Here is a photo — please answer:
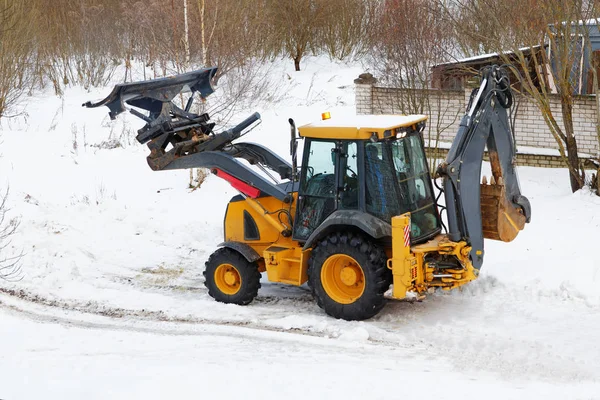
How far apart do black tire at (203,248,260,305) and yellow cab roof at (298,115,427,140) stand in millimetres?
1763

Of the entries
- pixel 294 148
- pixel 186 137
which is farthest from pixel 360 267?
pixel 186 137

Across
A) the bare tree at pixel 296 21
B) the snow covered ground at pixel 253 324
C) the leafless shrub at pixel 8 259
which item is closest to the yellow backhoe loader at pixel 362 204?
the snow covered ground at pixel 253 324

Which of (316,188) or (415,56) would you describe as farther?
(415,56)

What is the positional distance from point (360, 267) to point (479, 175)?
166 cm

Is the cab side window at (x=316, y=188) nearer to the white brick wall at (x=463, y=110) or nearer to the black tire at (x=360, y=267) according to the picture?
the black tire at (x=360, y=267)

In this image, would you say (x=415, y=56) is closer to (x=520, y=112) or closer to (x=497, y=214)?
(x=520, y=112)

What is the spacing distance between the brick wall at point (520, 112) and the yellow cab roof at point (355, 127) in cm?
698

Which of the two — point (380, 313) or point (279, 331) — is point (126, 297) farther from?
point (380, 313)

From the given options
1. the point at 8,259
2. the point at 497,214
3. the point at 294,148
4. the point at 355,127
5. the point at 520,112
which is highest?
the point at 520,112

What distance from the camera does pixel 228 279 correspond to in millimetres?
9367

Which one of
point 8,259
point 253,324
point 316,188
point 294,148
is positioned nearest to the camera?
point 294,148

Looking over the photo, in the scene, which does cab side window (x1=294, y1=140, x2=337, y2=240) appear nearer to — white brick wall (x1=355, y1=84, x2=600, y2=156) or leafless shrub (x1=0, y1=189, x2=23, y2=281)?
leafless shrub (x1=0, y1=189, x2=23, y2=281)

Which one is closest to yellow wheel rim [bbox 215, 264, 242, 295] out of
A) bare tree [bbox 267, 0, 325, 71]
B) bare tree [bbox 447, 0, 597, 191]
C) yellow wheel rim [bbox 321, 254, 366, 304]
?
yellow wheel rim [bbox 321, 254, 366, 304]

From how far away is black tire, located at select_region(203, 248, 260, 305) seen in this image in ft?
30.3
